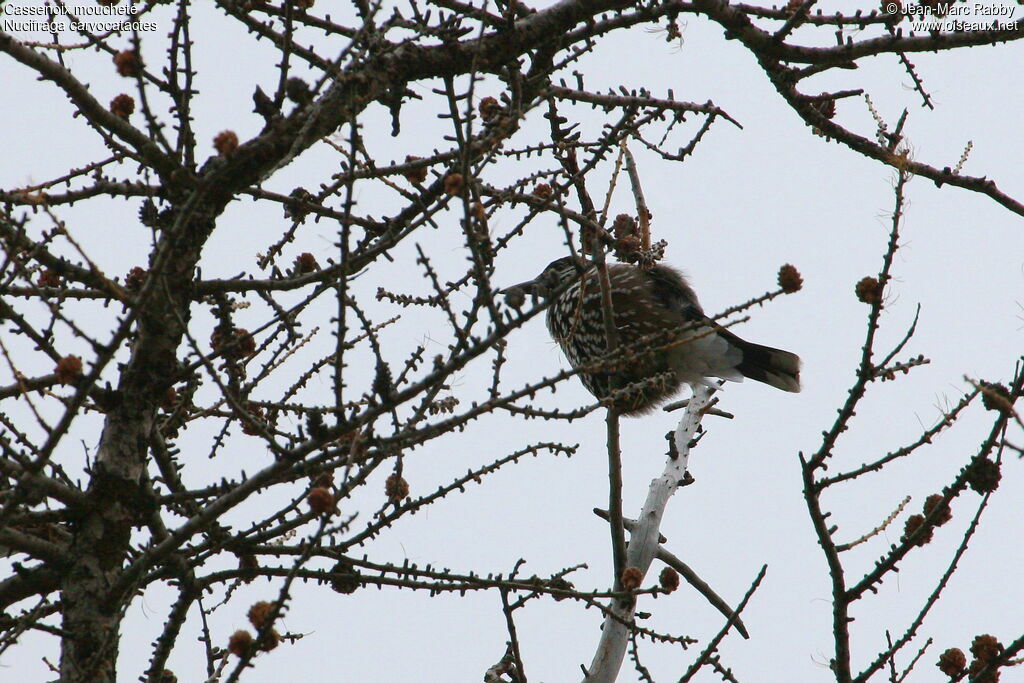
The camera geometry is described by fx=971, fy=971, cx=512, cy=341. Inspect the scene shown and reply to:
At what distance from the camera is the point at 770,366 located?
16.9 feet

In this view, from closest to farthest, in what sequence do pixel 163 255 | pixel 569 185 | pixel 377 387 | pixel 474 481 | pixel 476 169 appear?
1. pixel 163 255
2. pixel 377 387
3. pixel 476 169
4. pixel 569 185
5. pixel 474 481

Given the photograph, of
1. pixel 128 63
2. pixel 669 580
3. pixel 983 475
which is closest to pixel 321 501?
pixel 128 63

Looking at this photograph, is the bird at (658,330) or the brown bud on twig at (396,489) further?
the bird at (658,330)

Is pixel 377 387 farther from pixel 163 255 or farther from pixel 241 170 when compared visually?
pixel 241 170

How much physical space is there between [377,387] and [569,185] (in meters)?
0.86

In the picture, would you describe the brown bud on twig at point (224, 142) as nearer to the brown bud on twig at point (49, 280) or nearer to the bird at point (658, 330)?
the brown bud on twig at point (49, 280)

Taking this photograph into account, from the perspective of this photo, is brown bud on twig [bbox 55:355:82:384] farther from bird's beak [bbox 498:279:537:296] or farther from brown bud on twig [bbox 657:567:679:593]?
bird's beak [bbox 498:279:537:296]

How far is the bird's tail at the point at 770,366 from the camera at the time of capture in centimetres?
509

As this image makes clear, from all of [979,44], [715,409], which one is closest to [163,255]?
[979,44]

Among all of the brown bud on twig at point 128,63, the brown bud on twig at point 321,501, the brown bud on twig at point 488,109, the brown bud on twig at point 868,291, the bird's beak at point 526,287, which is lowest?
the brown bud on twig at point 321,501

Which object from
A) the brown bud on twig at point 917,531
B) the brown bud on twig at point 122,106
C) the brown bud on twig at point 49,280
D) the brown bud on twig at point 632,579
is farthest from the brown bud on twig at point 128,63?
the brown bud on twig at point 917,531

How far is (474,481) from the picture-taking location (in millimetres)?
2686

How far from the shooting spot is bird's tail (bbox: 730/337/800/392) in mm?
5086

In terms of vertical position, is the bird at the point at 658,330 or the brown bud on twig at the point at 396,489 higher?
the bird at the point at 658,330
